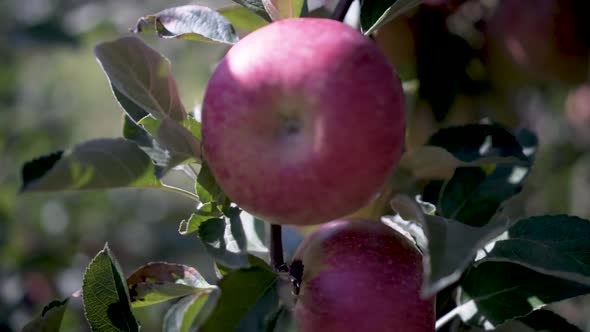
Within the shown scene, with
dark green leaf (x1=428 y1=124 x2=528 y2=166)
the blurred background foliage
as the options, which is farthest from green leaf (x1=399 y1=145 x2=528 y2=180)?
the blurred background foliage

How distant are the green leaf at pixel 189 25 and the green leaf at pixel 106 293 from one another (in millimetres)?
306

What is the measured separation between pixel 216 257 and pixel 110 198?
6.86ft

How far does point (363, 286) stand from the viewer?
3.21ft

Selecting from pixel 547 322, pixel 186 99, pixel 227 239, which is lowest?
pixel 186 99

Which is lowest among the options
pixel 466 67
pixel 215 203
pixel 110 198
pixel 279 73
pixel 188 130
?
pixel 110 198

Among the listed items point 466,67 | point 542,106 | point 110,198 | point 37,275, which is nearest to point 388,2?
point 466,67

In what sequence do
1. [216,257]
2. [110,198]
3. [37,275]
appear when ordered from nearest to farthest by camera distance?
[216,257], [37,275], [110,198]

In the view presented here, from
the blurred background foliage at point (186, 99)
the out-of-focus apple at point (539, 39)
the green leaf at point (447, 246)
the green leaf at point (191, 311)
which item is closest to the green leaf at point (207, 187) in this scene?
the green leaf at point (191, 311)

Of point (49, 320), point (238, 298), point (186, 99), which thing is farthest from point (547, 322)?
point (186, 99)

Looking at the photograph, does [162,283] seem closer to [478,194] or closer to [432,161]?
[432,161]

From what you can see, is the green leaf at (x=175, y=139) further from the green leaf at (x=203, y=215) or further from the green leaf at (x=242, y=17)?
the green leaf at (x=242, y=17)

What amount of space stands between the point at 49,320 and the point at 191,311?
296 millimetres

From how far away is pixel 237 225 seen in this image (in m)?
0.96

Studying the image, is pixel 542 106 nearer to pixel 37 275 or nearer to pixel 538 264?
pixel 538 264
